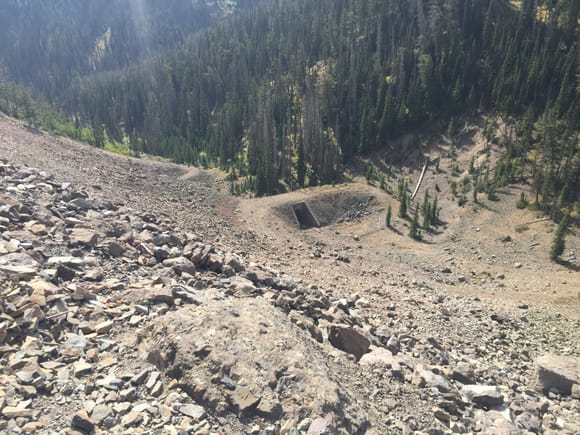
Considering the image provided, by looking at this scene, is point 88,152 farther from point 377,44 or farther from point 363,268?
point 377,44

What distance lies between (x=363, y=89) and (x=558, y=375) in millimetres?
77282

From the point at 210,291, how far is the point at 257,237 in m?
20.7

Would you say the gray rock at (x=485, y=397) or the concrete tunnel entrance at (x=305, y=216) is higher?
the gray rock at (x=485, y=397)

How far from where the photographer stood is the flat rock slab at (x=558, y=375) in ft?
53.3

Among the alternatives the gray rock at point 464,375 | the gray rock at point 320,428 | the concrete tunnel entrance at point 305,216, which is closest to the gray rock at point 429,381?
the gray rock at point 464,375

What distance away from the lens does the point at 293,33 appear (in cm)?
11706

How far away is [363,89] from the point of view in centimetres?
8562

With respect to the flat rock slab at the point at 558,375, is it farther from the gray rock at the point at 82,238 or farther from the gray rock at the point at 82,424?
the gray rock at the point at 82,238

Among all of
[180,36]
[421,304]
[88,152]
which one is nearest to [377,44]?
[88,152]

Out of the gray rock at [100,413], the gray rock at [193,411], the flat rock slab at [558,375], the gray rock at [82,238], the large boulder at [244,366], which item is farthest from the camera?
the flat rock slab at [558,375]

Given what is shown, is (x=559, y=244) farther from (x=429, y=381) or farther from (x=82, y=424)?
(x=82, y=424)

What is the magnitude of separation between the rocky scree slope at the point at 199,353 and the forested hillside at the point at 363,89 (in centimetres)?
3716

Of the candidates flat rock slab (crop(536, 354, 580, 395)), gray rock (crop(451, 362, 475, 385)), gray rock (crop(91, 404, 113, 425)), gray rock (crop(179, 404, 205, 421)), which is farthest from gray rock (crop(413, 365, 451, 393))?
gray rock (crop(91, 404, 113, 425))

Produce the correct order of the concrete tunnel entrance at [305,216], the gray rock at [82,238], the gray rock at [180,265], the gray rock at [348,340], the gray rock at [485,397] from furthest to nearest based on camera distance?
the concrete tunnel entrance at [305,216], the gray rock at [180,265], the gray rock at [348,340], the gray rock at [82,238], the gray rock at [485,397]
